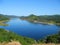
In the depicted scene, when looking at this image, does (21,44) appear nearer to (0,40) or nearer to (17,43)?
(17,43)

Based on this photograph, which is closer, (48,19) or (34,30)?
(34,30)

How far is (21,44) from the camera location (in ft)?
14.0

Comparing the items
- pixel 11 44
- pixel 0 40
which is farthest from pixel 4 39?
pixel 11 44

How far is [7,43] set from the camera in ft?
13.9

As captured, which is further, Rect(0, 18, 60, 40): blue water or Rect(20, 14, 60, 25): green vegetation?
Rect(20, 14, 60, 25): green vegetation

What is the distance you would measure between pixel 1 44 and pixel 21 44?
610mm

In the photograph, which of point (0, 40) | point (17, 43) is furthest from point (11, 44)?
point (0, 40)

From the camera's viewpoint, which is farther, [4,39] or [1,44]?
[4,39]

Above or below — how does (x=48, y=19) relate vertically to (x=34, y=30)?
above

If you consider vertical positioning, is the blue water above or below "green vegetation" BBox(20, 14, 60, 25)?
below

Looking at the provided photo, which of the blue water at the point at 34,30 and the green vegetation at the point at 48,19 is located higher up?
the green vegetation at the point at 48,19

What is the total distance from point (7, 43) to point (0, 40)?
38cm

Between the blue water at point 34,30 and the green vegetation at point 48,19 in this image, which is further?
the green vegetation at point 48,19

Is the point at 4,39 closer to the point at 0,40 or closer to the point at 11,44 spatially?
the point at 0,40
